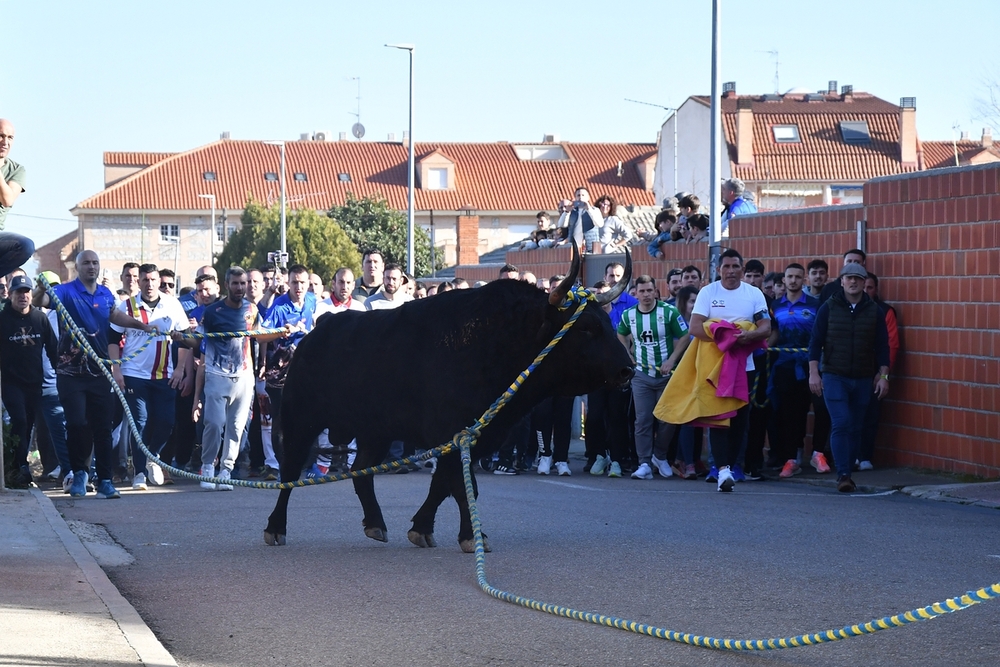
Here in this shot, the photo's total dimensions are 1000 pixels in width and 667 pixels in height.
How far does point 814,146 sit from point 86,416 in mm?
60738

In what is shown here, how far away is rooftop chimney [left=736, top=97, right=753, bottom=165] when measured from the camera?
67.1 m

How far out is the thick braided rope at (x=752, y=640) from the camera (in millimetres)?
4938

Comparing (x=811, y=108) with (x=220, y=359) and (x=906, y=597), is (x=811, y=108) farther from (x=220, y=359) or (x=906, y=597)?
(x=906, y=597)

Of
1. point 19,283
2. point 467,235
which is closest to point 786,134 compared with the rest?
point 467,235

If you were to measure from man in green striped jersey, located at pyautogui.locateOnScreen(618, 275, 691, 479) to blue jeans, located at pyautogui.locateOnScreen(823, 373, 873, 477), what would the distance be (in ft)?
6.30

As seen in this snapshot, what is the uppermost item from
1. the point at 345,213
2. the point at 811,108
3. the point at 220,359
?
the point at 811,108

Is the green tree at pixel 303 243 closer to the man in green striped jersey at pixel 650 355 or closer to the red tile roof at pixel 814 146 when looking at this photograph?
the red tile roof at pixel 814 146

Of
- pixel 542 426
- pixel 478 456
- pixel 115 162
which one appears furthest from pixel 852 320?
pixel 115 162

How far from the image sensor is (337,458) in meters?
14.1

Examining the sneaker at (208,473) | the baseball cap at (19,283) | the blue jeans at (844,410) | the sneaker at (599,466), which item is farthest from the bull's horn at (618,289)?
the baseball cap at (19,283)

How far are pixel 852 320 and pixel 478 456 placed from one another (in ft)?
17.2

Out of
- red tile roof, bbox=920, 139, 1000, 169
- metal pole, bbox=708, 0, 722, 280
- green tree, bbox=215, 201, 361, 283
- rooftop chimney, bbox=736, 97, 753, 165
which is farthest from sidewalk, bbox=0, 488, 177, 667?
red tile roof, bbox=920, 139, 1000, 169

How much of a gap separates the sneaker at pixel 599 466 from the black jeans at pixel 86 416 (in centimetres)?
511

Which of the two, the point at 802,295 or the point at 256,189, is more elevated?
the point at 256,189
